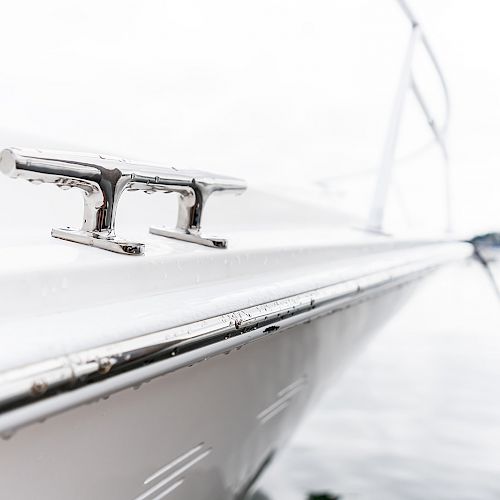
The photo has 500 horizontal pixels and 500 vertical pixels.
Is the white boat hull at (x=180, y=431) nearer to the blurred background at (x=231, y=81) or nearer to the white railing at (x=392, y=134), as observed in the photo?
the blurred background at (x=231, y=81)

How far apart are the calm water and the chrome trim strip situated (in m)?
0.90

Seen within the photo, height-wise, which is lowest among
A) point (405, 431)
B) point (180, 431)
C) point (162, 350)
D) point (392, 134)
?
point (405, 431)

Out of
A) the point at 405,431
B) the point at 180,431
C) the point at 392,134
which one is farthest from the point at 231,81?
the point at 405,431

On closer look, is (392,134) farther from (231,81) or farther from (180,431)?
(180,431)

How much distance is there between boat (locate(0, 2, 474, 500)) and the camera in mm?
410

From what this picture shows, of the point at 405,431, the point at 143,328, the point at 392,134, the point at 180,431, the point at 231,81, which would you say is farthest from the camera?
the point at 405,431

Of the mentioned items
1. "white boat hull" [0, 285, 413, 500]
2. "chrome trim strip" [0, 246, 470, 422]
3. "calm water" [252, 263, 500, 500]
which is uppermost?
"chrome trim strip" [0, 246, 470, 422]

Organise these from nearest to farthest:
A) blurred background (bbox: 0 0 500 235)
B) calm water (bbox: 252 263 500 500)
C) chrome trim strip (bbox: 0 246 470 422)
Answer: chrome trim strip (bbox: 0 246 470 422), blurred background (bbox: 0 0 500 235), calm water (bbox: 252 263 500 500)

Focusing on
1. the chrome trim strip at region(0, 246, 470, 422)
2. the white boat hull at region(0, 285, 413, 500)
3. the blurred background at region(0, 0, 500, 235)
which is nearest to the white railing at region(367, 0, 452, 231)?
the blurred background at region(0, 0, 500, 235)

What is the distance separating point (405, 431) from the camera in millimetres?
1816

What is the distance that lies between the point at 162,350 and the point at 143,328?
0.08ft

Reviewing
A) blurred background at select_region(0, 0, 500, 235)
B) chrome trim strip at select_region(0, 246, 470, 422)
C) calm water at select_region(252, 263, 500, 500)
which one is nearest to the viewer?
chrome trim strip at select_region(0, 246, 470, 422)

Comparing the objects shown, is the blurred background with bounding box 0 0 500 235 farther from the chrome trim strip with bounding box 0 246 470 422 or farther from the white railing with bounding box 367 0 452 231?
the chrome trim strip with bounding box 0 246 470 422

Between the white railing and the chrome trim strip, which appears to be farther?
the white railing
